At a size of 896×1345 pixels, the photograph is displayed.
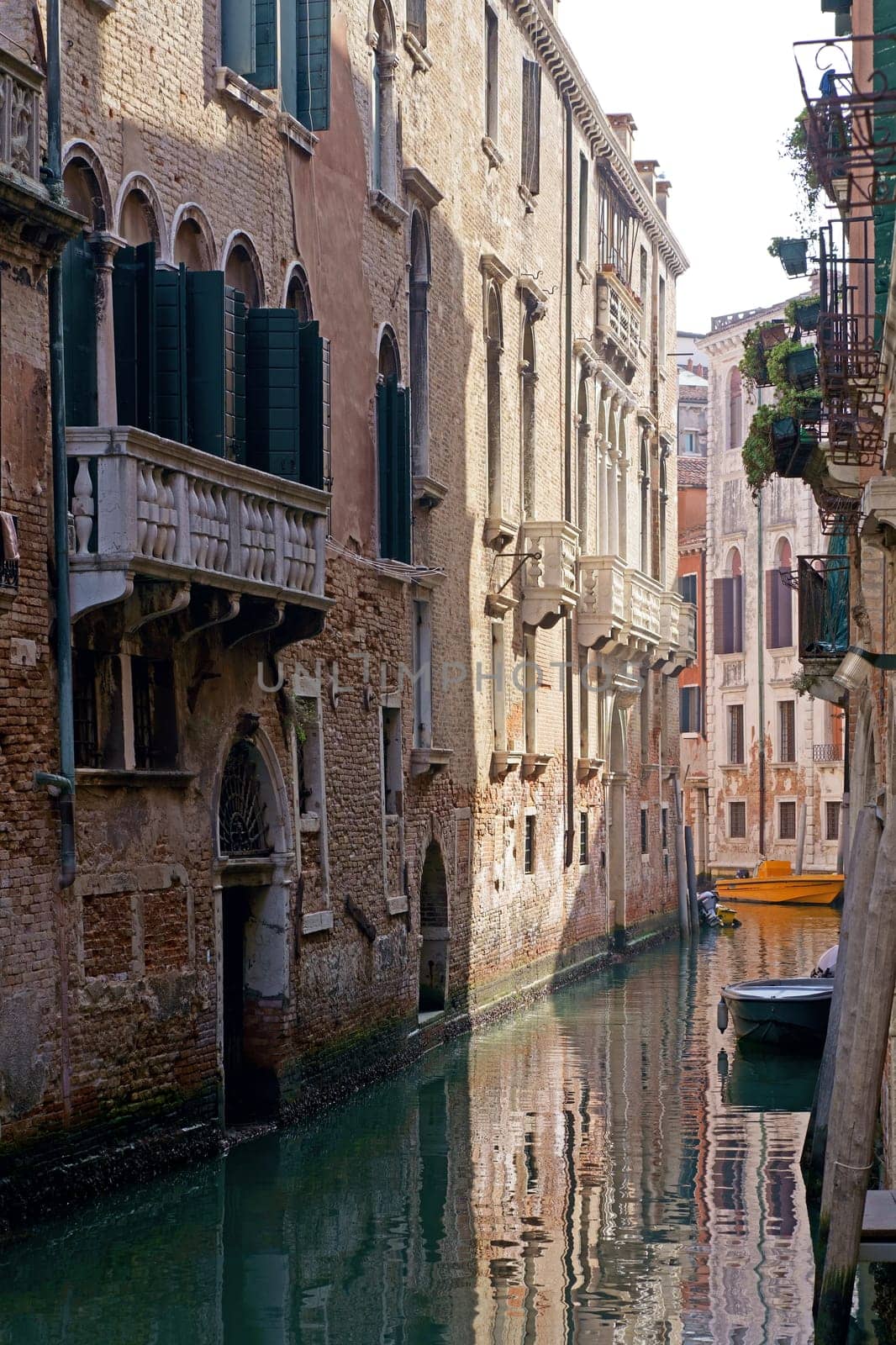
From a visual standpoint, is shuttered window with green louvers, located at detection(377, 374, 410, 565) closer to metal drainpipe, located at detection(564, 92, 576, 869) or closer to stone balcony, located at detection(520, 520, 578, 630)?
stone balcony, located at detection(520, 520, 578, 630)

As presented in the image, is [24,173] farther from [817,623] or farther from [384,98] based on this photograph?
[817,623]

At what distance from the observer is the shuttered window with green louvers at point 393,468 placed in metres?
14.9

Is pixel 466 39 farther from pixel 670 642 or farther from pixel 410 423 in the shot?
pixel 670 642

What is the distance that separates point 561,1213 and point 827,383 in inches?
189

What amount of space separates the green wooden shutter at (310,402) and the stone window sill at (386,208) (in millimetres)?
2963

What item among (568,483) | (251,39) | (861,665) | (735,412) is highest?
(735,412)

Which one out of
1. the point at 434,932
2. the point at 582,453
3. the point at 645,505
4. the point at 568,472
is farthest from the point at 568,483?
the point at 434,932

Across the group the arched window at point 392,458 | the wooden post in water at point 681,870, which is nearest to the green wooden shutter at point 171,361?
the arched window at point 392,458

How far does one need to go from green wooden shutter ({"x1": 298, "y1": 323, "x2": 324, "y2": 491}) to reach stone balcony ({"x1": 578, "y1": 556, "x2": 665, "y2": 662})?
1111 centimetres

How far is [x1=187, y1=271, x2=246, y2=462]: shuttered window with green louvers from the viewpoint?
1093 cm

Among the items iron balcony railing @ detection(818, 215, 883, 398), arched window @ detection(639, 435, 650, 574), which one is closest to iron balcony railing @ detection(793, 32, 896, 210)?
iron balcony railing @ detection(818, 215, 883, 398)

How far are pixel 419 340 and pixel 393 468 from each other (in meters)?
1.84

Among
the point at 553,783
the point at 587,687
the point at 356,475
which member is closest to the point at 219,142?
the point at 356,475

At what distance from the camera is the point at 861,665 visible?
35.2 feet
